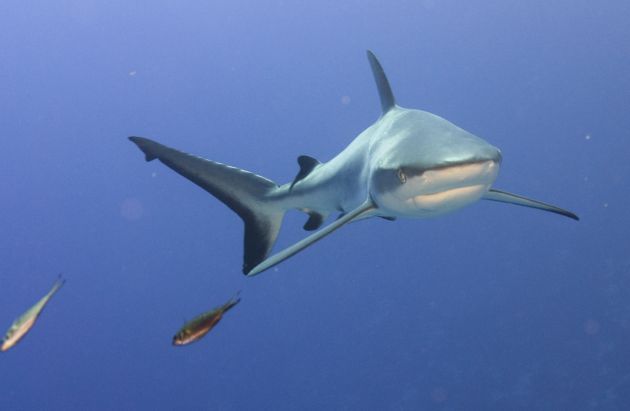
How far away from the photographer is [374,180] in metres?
4.16

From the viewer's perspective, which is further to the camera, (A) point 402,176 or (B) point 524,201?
(B) point 524,201

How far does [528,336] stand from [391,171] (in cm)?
1773

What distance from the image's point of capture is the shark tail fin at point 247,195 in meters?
4.98

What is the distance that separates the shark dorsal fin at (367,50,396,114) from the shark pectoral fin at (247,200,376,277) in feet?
5.86

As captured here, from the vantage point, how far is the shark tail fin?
4.98 meters

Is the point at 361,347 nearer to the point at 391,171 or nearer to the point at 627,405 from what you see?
the point at 627,405

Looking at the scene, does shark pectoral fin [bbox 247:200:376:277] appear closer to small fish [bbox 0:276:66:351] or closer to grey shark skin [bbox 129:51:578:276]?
grey shark skin [bbox 129:51:578:276]

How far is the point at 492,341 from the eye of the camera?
19.7 metres

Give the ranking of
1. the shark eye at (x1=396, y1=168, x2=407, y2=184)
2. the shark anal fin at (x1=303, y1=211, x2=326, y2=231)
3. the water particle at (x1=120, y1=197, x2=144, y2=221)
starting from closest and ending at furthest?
the shark eye at (x1=396, y1=168, x2=407, y2=184) < the shark anal fin at (x1=303, y1=211, x2=326, y2=231) < the water particle at (x1=120, y1=197, x2=144, y2=221)

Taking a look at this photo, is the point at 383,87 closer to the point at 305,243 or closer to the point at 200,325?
the point at 305,243

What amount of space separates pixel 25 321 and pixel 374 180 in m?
2.72

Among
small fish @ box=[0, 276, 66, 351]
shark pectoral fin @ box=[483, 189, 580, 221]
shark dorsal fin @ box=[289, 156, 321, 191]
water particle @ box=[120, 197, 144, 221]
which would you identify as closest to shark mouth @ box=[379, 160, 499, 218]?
shark pectoral fin @ box=[483, 189, 580, 221]

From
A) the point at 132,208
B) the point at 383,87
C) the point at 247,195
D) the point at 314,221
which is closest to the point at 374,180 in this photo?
the point at 314,221

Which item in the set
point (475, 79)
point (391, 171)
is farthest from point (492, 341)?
point (475, 79)
